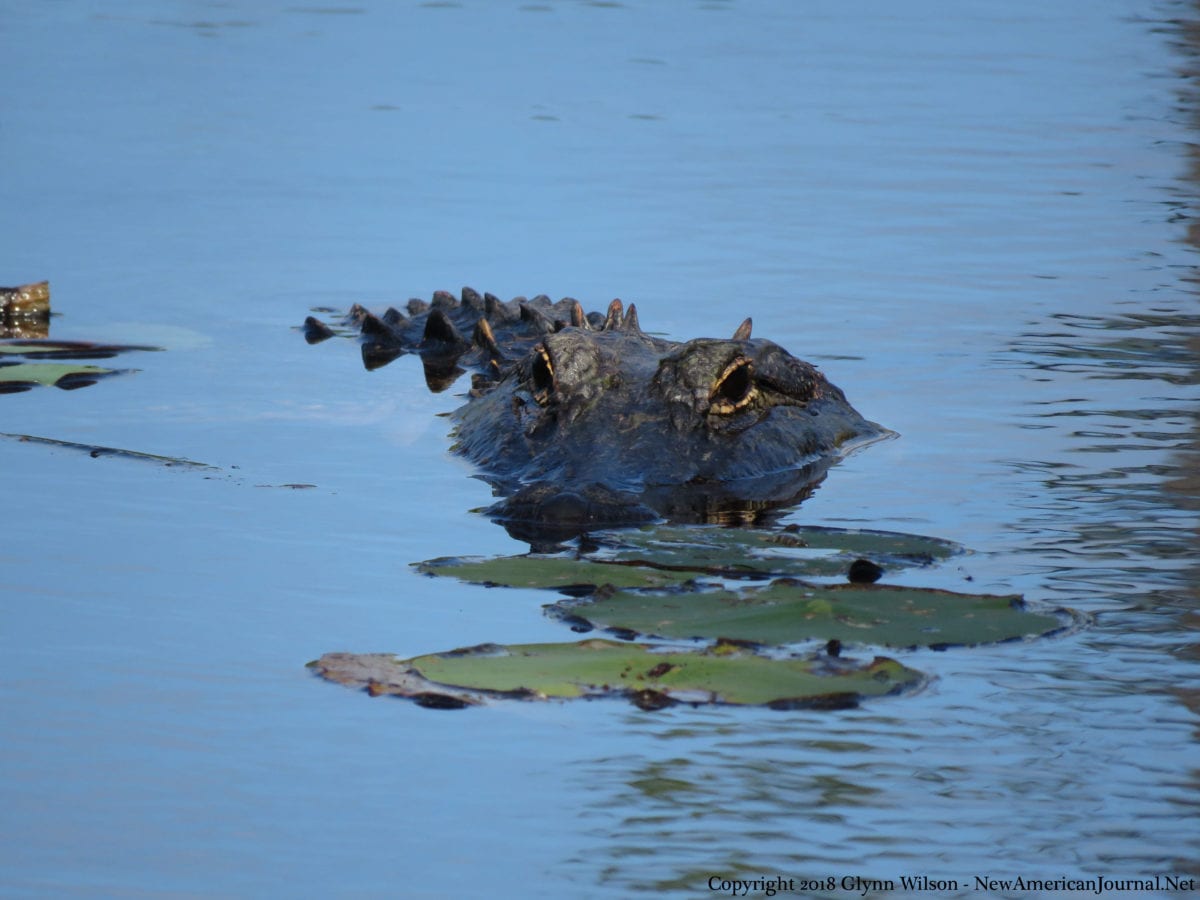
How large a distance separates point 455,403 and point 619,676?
13.0 feet

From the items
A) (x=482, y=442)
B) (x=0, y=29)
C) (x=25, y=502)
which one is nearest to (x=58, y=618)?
(x=25, y=502)

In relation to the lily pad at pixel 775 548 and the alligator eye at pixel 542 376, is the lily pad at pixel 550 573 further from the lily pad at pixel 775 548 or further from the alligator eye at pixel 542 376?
the alligator eye at pixel 542 376

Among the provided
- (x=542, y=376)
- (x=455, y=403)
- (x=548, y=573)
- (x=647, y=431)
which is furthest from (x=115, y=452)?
(x=548, y=573)

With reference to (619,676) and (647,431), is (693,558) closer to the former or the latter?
(619,676)

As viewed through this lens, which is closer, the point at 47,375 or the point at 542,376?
the point at 542,376

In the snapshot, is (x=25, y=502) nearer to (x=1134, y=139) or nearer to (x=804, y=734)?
(x=804, y=734)

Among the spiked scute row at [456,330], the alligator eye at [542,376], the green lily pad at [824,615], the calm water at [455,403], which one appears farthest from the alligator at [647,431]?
the spiked scute row at [456,330]

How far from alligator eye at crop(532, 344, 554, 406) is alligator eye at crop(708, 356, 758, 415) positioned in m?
0.54

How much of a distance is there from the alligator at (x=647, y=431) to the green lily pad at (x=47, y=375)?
1476mm

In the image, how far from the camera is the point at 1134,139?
1328 centimetres

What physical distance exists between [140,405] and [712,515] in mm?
2662

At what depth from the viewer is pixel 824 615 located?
14.3 ft

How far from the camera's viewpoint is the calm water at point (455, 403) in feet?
11.4

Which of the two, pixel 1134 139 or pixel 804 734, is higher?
pixel 1134 139
